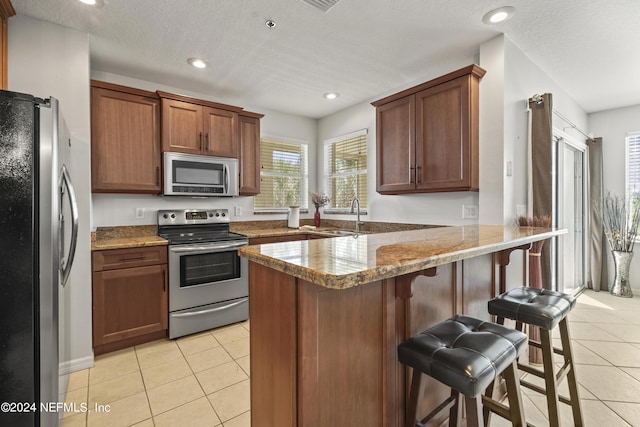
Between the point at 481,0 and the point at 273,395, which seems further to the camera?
the point at 481,0

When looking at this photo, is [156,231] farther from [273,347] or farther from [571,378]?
[571,378]

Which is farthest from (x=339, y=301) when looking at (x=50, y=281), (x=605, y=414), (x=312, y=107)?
(x=312, y=107)

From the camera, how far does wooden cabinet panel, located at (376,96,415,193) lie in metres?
2.91

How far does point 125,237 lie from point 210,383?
1829mm

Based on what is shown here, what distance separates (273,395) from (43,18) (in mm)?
2982

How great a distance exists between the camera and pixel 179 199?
11.3ft

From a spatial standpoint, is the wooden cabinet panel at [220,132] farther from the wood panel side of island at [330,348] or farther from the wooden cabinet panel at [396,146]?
the wood panel side of island at [330,348]

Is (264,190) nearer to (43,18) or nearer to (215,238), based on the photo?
(215,238)

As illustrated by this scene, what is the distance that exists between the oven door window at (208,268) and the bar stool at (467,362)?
7.53 feet

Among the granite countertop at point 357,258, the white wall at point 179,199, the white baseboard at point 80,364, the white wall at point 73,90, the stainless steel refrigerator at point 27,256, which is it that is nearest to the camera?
the granite countertop at point 357,258

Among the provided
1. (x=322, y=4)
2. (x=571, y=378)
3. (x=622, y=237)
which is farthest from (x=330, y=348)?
(x=622, y=237)

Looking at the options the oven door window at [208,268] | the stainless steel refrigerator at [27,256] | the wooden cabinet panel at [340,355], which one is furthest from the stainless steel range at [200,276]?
the wooden cabinet panel at [340,355]

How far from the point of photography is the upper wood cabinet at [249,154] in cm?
363

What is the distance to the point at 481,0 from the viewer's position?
1.99 m
